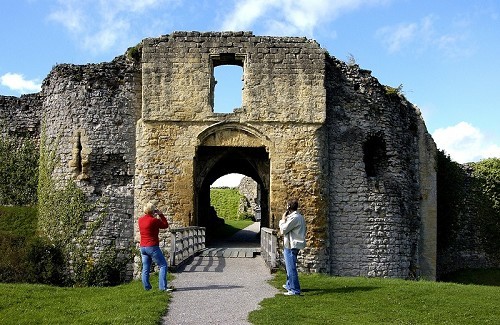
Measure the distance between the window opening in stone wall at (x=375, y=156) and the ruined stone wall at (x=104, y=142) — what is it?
7221 mm

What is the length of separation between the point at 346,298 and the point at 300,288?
1.10 meters

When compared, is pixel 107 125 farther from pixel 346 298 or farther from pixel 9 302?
pixel 346 298

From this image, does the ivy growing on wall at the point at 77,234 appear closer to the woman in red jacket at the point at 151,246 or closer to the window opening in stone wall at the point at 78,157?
the window opening in stone wall at the point at 78,157

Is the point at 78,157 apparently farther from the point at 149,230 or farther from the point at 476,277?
the point at 476,277

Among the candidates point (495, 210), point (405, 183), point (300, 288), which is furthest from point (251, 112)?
point (495, 210)

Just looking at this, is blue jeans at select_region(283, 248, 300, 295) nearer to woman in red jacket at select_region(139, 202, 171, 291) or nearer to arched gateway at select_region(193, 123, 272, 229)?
woman in red jacket at select_region(139, 202, 171, 291)

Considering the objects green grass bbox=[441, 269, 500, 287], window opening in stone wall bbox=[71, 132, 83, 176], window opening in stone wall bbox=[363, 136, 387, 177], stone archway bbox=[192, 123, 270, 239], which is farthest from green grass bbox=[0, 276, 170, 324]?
green grass bbox=[441, 269, 500, 287]

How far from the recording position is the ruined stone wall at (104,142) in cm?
1731

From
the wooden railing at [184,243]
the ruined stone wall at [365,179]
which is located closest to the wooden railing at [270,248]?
the wooden railing at [184,243]

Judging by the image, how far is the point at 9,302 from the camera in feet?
34.2

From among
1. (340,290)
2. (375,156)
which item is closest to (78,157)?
(375,156)

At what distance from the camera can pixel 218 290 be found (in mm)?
11039

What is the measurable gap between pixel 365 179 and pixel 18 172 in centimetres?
1223

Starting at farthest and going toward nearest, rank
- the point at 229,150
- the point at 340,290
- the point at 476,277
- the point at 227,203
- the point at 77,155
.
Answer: the point at 227,203, the point at 476,277, the point at 229,150, the point at 77,155, the point at 340,290
